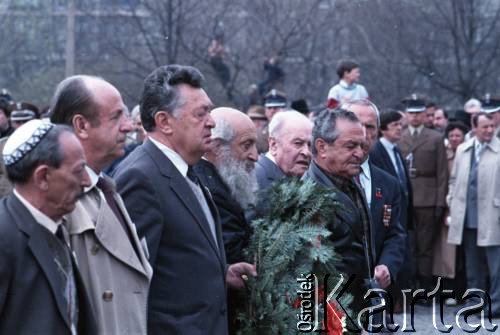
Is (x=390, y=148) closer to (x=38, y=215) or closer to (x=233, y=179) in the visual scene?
(x=233, y=179)

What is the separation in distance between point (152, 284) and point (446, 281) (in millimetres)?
10249

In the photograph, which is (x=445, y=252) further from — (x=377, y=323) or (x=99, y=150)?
(x=99, y=150)

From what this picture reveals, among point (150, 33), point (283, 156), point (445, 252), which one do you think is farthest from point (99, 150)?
point (150, 33)

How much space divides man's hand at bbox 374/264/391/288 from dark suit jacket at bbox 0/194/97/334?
3.48 m

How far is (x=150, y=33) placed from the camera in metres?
18.6

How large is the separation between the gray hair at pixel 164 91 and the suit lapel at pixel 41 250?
1.49m

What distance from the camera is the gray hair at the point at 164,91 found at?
5.59 meters

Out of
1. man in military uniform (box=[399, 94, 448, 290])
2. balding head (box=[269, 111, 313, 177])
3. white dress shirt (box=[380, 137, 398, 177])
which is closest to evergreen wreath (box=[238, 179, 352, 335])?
balding head (box=[269, 111, 313, 177])

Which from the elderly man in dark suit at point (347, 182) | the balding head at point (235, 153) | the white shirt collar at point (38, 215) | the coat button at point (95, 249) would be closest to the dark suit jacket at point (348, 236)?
the elderly man in dark suit at point (347, 182)

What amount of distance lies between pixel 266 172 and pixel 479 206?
21.5ft

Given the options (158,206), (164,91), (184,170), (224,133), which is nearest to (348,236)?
(224,133)

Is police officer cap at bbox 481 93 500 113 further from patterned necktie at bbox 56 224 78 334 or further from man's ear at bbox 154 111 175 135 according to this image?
patterned necktie at bbox 56 224 78 334

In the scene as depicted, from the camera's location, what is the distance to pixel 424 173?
1462 centimetres

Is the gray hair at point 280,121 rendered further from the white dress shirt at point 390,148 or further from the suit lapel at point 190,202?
the white dress shirt at point 390,148
